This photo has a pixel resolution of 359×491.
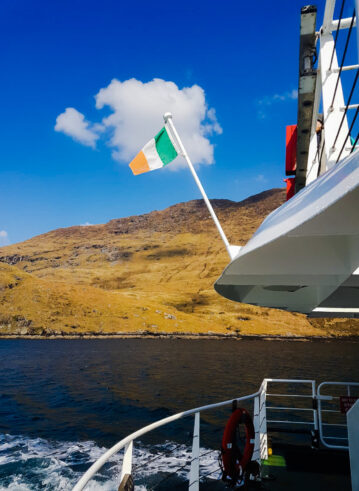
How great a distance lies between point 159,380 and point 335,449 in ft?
121

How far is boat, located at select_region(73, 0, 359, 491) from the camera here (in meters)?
2.59

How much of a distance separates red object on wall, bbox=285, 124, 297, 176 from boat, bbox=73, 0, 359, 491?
0.09 ft

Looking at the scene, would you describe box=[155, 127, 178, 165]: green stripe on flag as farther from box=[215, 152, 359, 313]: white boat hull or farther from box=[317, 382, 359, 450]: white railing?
box=[317, 382, 359, 450]: white railing

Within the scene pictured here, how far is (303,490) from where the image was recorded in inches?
283

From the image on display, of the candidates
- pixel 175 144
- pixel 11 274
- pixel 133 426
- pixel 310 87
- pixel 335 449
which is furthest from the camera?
pixel 11 274

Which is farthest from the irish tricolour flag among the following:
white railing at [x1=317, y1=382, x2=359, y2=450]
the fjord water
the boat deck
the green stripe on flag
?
the boat deck

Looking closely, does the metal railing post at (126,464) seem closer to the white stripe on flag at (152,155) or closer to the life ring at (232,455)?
the life ring at (232,455)

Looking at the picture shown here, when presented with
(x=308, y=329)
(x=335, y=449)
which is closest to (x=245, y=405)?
(x=335, y=449)

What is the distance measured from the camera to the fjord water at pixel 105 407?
1552 cm

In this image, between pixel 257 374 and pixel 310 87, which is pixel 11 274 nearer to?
pixel 257 374

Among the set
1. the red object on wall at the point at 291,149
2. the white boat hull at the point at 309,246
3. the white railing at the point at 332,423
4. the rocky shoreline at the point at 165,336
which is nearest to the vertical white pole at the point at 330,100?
the white boat hull at the point at 309,246

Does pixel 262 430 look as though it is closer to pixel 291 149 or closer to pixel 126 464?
pixel 126 464

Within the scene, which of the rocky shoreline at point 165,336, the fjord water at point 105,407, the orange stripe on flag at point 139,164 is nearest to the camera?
the orange stripe on flag at point 139,164

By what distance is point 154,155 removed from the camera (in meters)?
8.14
